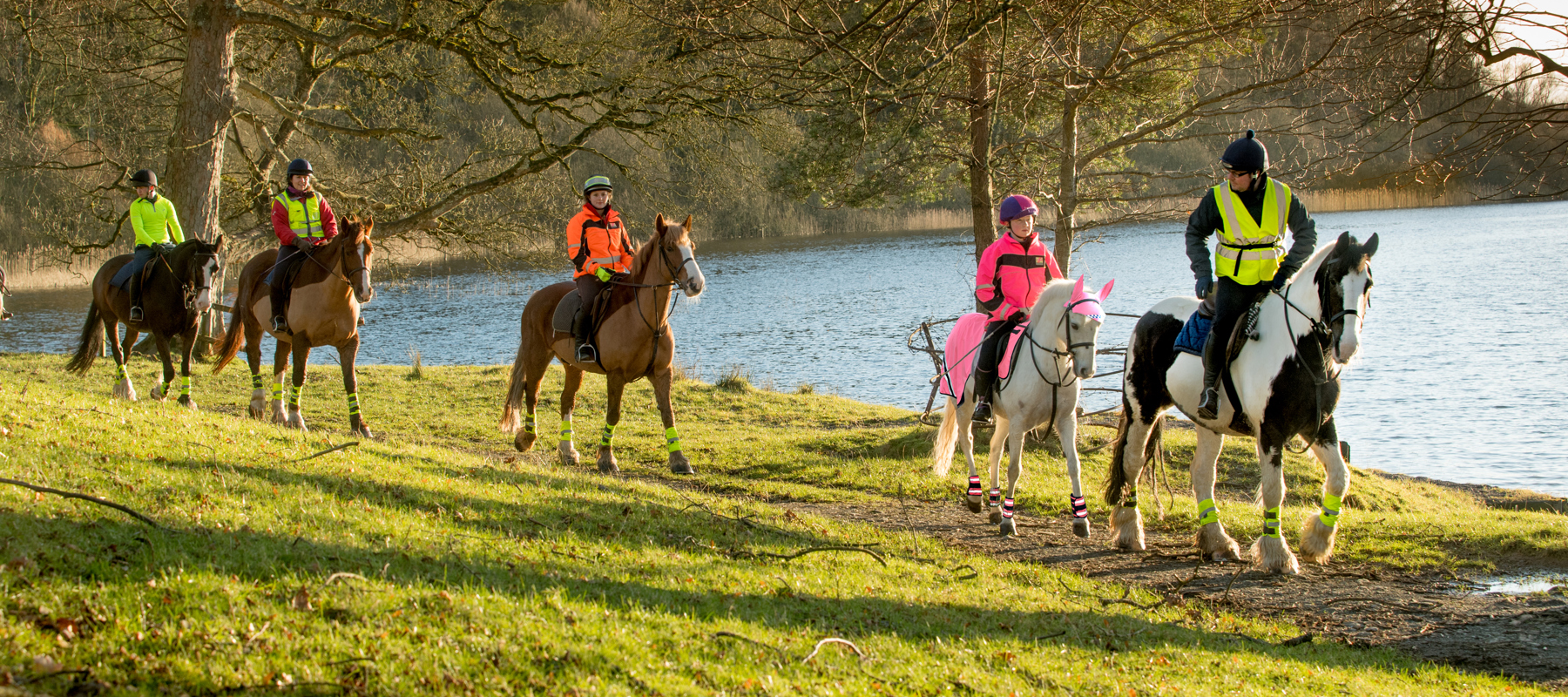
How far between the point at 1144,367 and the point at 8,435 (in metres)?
8.84

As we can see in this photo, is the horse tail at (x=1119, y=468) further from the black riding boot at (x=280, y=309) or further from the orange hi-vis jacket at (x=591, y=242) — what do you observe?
the black riding boot at (x=280, y=309)

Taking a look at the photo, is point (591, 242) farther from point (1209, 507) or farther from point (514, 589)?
point (1209, 507)

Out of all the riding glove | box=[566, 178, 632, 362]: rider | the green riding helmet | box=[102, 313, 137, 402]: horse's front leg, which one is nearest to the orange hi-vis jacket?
box=[566, 178, 632, 362]: rider

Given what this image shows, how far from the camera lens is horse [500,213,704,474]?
32.6ft

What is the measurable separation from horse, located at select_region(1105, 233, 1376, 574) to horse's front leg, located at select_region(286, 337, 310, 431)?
29.1 ft

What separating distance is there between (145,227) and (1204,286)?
11.9 meters

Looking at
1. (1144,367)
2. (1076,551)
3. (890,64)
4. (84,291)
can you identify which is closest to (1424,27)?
(1144,367)

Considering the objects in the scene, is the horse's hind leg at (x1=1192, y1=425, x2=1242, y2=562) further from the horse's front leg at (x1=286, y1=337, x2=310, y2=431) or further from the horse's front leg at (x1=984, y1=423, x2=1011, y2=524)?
the horse's front leg at (x1=286, y1=337, x2=310, y2=431)

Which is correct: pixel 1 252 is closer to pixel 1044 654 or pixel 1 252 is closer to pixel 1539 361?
A: pixel 1044 654

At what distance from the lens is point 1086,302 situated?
8258 mm

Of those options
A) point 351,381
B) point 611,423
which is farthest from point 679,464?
point 351,381

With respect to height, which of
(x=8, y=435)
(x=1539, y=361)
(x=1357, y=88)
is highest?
(x=1357, y=88)

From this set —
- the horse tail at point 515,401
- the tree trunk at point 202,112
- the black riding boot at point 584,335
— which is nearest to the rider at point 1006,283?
the black riding boot at point 584,335

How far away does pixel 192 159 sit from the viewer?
16.7 meters
